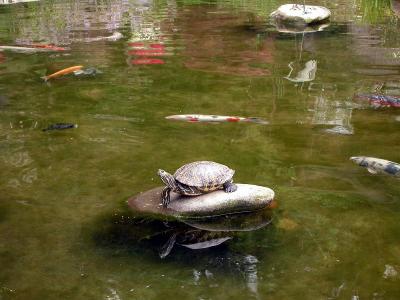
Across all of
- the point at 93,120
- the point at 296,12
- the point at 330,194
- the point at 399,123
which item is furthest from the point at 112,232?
the point at 296,12

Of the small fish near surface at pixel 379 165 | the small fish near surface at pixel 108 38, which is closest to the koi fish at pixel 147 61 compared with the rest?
the small fish near surface at pixel 108 38

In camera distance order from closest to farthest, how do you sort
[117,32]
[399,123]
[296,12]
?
[399,123]
[117,32]
[296,12]

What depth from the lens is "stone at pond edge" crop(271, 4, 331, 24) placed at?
16500 millimetres

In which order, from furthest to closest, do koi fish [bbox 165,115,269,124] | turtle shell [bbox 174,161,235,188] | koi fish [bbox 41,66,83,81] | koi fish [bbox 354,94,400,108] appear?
koi fish [bbox 41,66,83,81] < koi fish [bbox 354,94,400,108] < koi fish [bbox 165,115,269,124] < turtle shell [bbox 174,161,235,188]

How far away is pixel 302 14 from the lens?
16.6 m

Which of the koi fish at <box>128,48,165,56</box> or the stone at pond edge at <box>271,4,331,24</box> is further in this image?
the stone at pond edge at <box>271,4,331,24</box>

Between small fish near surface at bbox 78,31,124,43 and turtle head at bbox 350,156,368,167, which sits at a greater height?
small fish near surface at bbox 78,31,124,43

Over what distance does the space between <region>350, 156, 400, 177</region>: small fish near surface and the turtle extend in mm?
1842

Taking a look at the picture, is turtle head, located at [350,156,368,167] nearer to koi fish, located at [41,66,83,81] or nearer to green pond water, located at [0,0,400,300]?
green pond water, located at [0,0,400,300]

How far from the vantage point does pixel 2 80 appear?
10.3 m

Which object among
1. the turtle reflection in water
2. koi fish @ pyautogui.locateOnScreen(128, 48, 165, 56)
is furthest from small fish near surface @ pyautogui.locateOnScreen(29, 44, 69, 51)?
the turtle reflection in water

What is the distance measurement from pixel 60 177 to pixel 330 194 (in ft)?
10.6

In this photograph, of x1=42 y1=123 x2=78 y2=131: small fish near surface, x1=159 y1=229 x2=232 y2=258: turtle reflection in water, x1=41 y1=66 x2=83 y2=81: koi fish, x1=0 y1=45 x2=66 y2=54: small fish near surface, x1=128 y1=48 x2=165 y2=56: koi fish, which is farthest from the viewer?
x1=0 y1=45 x2=66 y2=54: small fish near surface

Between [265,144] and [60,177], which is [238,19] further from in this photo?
[60,177]
